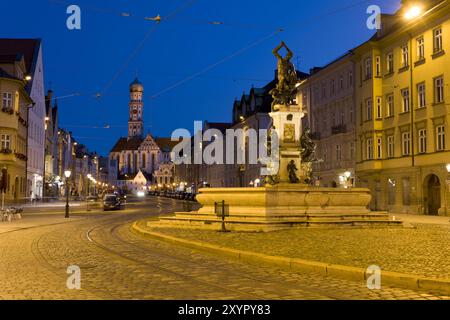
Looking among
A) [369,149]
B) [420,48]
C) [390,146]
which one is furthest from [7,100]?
[420,48]

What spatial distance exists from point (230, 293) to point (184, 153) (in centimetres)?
13961

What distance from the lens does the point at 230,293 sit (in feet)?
28.2

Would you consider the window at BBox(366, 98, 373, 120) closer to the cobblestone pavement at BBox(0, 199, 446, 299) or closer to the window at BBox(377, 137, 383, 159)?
the window at BBox(377, 137, 383, 159)

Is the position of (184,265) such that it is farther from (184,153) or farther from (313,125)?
(184,153)

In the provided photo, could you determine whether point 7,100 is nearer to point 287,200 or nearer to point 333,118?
point 333,118

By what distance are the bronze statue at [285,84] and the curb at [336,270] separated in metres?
10.2

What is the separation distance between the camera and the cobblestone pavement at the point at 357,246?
36.7ft

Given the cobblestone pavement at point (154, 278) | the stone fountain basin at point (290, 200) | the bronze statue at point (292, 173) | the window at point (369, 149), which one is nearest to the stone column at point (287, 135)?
the bronze statue at point (292, 173)

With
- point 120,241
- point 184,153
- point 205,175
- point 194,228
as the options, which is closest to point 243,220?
point 194,228

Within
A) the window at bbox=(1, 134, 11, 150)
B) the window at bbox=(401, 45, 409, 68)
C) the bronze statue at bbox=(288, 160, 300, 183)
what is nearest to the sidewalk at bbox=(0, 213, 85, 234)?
the bronze statue at bbox=(288, 160, 300, 183)

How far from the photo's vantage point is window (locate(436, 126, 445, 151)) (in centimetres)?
3581

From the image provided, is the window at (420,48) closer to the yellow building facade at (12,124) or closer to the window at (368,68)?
the window at (368,68)

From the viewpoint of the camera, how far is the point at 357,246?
570 inches
